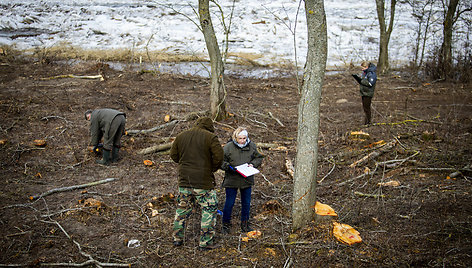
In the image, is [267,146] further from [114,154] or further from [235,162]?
[235,162]

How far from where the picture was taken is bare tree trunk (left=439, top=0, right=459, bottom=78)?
15070 millimetres

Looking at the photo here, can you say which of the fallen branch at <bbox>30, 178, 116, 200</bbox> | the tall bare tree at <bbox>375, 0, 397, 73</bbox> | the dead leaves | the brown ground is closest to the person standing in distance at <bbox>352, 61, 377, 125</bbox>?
the brown ground

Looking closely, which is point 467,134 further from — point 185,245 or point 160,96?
point 160,96

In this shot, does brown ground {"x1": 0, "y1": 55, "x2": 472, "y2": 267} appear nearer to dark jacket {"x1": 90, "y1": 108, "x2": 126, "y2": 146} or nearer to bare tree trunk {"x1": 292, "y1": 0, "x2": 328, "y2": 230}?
bare tree trunk {"x1": 292, "y1": 0, "x2": 328, "y2": 230}

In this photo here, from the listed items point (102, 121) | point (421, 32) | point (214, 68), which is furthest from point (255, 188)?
point (421, 32)

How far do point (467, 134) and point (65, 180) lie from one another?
897 centimetres

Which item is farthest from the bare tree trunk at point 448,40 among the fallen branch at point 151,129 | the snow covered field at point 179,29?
the fallen branch at point 151,129

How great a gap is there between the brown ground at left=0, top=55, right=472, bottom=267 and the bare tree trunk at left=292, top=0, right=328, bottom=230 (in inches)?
14.4

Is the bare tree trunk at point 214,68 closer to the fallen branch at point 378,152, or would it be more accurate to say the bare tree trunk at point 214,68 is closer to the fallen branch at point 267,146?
the fallen branch at point 267,146

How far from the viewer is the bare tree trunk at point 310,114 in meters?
4.19

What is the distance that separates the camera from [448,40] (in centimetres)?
1517

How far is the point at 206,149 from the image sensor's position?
4629 mm

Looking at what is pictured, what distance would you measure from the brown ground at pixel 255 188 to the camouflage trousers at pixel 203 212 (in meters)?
0.19

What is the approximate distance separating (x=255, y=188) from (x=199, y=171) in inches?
93.1
